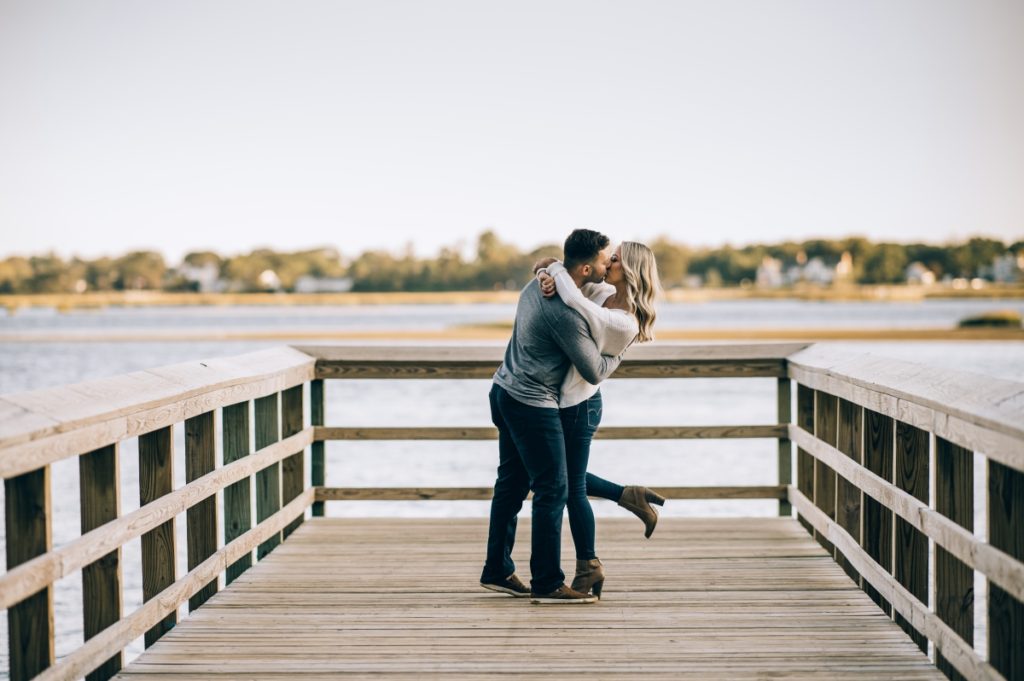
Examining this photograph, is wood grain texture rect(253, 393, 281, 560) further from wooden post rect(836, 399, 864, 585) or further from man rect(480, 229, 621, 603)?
wooden post rect(836, 399, 864, 585)

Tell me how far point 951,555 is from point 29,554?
2809 millimetres

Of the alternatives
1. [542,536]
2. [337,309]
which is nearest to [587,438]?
[542,536]

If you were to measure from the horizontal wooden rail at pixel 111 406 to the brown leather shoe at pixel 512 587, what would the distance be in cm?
139

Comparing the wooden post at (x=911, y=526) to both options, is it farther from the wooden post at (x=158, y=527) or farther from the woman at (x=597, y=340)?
the wooden post at (x=158, y=527)

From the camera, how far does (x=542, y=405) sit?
4488 millimetres

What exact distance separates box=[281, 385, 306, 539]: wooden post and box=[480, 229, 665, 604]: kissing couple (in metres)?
A: 1.67

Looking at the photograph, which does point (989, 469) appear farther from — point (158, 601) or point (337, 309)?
point (337, 309)

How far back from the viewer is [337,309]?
128250 millimetres

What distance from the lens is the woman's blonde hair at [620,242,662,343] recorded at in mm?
4402

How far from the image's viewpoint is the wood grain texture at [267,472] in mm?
5648

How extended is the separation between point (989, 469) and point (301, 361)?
386 cm

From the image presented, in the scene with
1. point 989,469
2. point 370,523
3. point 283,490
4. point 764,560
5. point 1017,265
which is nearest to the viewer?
point 989,469

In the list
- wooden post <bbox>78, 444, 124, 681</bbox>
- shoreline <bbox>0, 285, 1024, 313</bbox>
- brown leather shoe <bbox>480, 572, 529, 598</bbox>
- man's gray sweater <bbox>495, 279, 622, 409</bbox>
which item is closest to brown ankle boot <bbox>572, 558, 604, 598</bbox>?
brown leather shoe <bbox>480, 572, 529, 598</bbox>

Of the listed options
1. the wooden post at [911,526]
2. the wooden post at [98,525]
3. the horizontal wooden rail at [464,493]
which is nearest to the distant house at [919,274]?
the horizontal wooden rail at [464,493]
